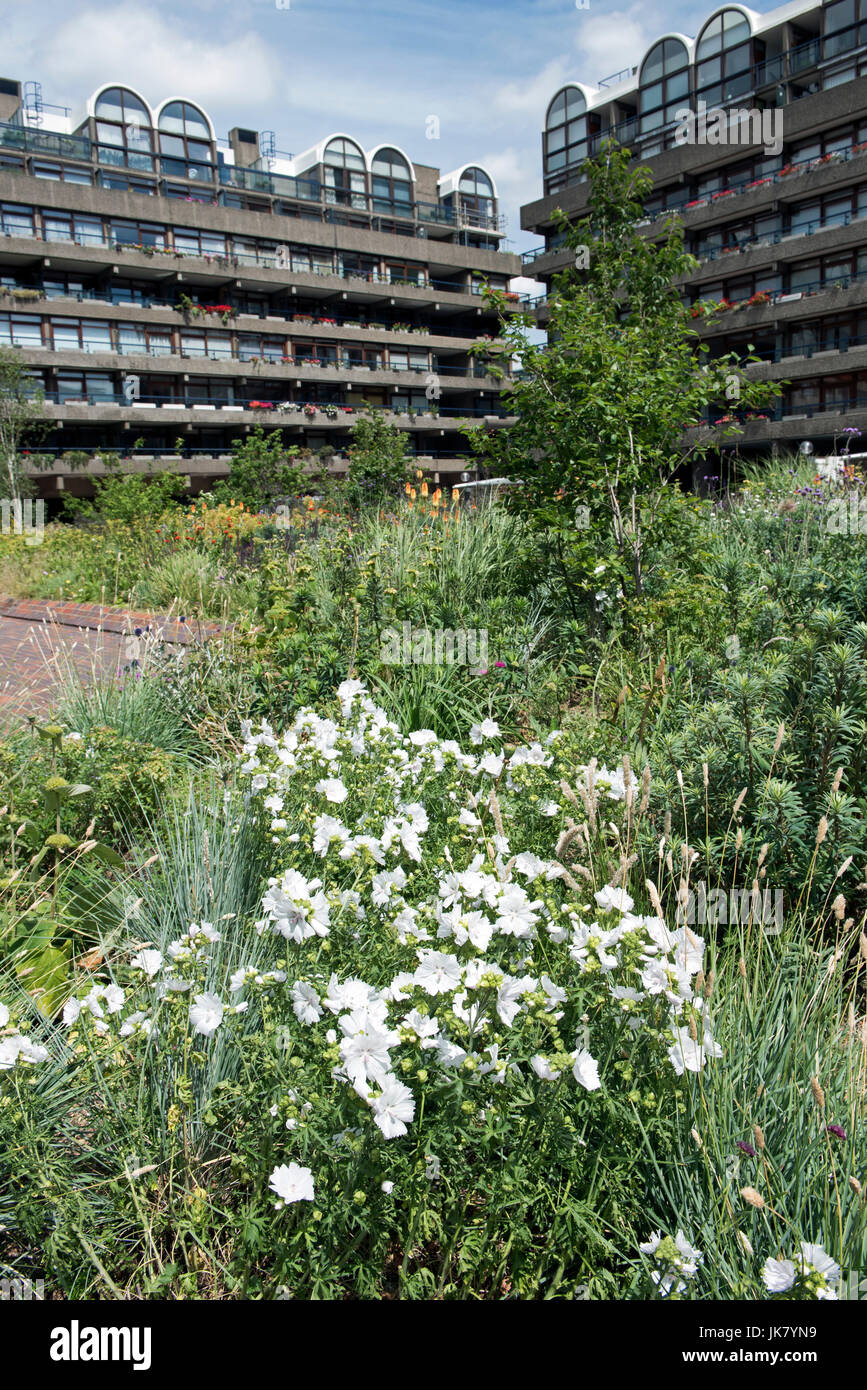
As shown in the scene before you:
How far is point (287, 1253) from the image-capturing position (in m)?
1.60

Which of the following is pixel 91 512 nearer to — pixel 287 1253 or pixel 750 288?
pixel 287 1253

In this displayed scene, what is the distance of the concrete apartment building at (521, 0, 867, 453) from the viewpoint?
31.7m

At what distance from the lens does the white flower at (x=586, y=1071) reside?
156 centimetres

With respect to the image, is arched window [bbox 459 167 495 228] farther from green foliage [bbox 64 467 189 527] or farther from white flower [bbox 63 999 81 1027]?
white flower [bbox 63 999 81 1027]

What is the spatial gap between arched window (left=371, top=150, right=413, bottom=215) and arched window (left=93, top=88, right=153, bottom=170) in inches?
509

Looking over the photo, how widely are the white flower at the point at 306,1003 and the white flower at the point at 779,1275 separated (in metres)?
0.87

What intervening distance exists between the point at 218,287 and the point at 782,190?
24781 mm

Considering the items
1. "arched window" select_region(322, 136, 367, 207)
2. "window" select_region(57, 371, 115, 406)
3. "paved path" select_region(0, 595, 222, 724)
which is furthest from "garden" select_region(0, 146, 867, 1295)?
"arched window" select_region(322, 136, 367, 207)

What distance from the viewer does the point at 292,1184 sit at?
1492 mm

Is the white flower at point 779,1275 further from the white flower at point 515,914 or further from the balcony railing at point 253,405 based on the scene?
the balcony railing at point 253,405

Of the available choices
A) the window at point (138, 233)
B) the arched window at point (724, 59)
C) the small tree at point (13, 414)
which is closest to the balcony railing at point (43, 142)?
the window at point (138, 233)

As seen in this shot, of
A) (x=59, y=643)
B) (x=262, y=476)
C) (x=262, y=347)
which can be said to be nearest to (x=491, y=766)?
(x=59, y=643)

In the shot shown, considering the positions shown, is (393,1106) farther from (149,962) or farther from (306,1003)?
(149,962)

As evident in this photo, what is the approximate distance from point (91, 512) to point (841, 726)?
1914 cm
